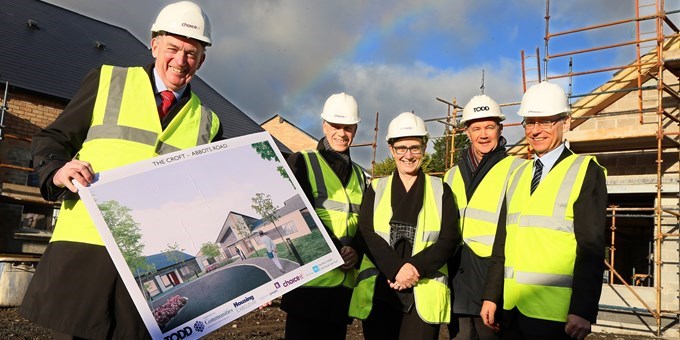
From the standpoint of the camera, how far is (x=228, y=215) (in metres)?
2.50

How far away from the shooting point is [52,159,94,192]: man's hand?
2.24 m

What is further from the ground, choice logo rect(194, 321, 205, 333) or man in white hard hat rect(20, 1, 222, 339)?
man in white hard hat rect(20, 1, 222, 339)

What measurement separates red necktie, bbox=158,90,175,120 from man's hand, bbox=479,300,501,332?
2279mm

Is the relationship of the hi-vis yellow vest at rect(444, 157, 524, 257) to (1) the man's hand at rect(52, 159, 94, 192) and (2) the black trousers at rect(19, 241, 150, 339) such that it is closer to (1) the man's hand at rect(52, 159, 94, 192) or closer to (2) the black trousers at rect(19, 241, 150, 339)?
(2) the black trousers at rect(19, 241, 150, 339)

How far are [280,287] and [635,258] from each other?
962 inches

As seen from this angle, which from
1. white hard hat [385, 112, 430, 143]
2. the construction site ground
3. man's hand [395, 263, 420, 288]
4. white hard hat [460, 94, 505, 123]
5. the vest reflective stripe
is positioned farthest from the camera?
the construction site ground

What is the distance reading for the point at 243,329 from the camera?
932cm

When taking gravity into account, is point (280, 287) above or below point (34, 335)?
above

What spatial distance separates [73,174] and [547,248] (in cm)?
250

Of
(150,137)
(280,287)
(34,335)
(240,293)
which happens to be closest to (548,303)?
(280,287)

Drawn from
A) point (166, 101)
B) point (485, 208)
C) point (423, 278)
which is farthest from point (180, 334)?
point (485, 208)

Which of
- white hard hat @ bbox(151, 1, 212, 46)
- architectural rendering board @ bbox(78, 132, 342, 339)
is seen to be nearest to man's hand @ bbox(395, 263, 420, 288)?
architectural rendering board @ bbox(78, 132, 342, 339)

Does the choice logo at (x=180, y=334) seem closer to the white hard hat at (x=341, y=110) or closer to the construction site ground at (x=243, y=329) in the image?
the white hard hat at (x=341, y=110)

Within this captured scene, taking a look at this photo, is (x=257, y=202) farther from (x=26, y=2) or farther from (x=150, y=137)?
(x=26, y=2)
